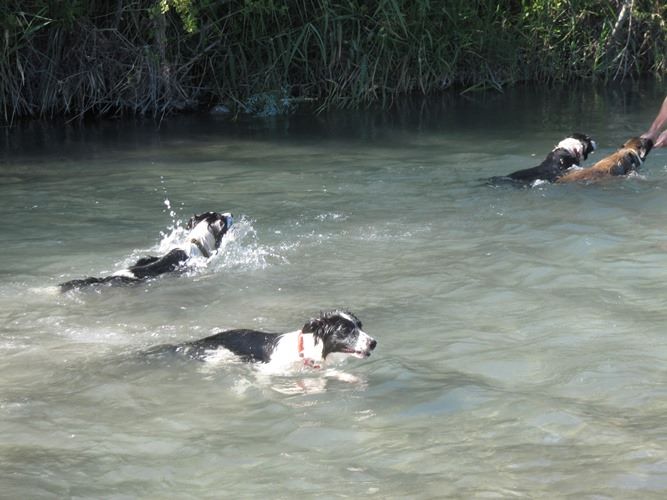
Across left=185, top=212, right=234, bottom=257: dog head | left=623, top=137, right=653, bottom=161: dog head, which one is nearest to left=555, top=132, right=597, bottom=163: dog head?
left=623, top=137, right=653, bottom=161: dog head

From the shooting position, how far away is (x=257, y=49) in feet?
47.4

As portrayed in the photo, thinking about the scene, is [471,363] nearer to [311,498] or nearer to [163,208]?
[311,498]

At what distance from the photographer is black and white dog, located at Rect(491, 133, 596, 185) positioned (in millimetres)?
9438

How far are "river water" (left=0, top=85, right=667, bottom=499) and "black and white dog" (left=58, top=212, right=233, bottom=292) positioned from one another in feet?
0.31

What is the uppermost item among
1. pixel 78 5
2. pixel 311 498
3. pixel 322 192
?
pixel 78 5

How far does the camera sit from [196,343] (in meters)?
5.86

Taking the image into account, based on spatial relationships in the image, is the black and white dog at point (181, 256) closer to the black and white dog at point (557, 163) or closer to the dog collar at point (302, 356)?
the dog collar at point (302, 356)

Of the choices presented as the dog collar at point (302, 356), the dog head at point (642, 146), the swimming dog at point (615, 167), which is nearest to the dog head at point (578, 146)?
the swimming dog at point (615, 167)

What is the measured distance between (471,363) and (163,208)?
173 inches

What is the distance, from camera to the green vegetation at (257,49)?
537 inches

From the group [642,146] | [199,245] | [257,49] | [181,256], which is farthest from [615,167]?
[257,49]

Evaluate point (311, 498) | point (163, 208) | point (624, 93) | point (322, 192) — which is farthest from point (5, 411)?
point (624, 93)

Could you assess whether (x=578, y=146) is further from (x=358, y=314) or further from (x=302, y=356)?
(x=302, y=356)

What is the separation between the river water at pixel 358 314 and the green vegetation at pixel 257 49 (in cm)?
242
